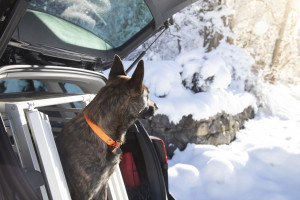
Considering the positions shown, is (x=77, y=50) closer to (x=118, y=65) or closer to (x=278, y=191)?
(x=118, y=65)

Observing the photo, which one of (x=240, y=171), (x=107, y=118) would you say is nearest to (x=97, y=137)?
(x=107, y=118)

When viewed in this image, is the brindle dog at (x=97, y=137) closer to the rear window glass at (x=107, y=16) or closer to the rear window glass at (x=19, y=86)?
the rear window glass at (x=107, y=16)

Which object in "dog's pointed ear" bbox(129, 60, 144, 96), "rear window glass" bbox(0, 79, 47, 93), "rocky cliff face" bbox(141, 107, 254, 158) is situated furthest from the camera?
"rocky cliff face" bbox(141, 107, 254, 158)

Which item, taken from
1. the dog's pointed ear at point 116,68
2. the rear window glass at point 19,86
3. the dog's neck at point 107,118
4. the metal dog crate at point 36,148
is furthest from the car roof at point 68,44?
the rear window glass at point 19,86

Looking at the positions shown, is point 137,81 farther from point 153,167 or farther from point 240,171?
point 240,171

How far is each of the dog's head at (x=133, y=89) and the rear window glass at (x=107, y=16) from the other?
0.52 meters

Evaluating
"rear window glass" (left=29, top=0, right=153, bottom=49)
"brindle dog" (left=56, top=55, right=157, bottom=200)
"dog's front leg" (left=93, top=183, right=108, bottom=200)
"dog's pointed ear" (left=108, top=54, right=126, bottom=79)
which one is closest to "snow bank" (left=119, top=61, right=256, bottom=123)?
"rear window glass" (left=29, top=0, right=153, bottom=49)

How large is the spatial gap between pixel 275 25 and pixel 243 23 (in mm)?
3213

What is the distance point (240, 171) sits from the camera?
15.6 ft

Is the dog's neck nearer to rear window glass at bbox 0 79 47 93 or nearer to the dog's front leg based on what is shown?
the dog's front leg

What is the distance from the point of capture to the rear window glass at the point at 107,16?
2.38 meters

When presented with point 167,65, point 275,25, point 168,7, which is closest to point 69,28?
point 168,7

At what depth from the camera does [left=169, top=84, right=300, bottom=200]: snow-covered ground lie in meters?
4.21

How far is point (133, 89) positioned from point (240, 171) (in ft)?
12.0
